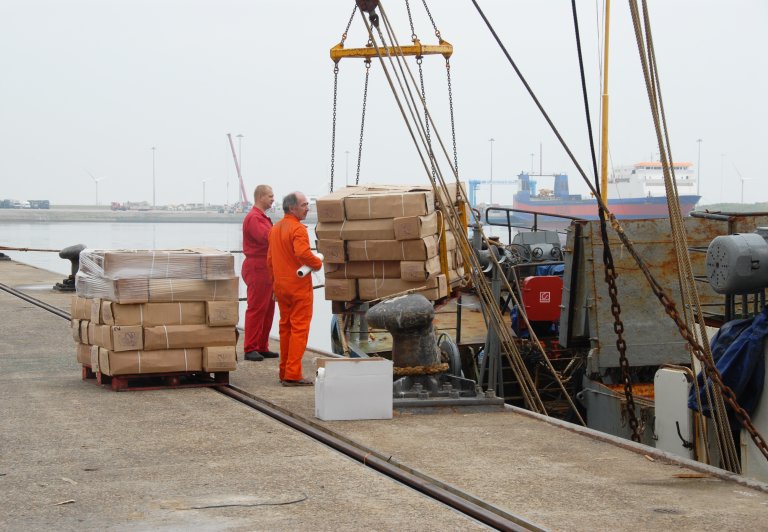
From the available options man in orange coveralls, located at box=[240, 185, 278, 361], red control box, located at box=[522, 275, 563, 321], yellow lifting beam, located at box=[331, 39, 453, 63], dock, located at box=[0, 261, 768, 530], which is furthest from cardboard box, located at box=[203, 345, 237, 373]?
yellow lifting beam, located at box=[331, 39, 453, 63]

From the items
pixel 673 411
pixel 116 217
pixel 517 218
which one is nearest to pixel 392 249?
pixel 673 411

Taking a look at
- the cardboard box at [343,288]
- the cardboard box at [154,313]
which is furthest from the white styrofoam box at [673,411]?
the cardboard box at [343,288]

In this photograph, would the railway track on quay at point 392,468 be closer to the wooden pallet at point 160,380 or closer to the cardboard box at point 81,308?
the wooden pallet at point 160,380

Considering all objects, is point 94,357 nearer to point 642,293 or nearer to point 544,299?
point 642,293

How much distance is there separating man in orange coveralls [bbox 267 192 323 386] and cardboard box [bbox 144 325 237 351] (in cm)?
50

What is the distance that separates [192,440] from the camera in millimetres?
7176

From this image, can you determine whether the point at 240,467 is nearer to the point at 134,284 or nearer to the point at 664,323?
the point at 134,284

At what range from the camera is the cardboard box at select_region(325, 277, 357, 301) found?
1152 centimetres

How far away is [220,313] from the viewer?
927 cm

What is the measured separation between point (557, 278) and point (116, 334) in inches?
237

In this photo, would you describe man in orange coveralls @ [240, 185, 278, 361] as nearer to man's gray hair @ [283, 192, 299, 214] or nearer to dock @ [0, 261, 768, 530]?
man's gray hair @ [283, 192, 299, 214]

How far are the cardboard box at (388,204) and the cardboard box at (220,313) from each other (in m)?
2.34

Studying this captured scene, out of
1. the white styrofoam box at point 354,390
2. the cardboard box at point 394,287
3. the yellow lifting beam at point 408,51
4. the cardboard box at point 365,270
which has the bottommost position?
the white styrofoam box at point 354,390

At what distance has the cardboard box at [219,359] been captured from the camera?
9320 millimetres
